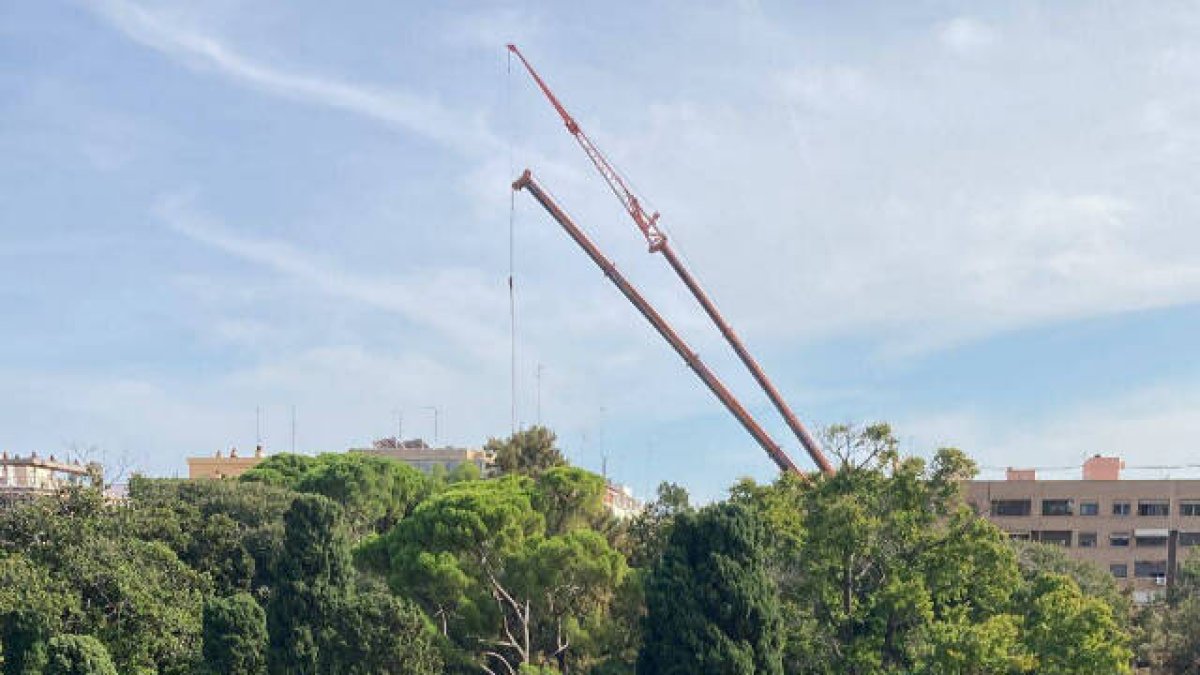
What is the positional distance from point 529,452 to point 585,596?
21.7m

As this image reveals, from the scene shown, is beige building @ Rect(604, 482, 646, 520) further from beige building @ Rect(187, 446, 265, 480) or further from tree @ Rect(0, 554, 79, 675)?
tree @ Rect(0, 554, 79, 675)

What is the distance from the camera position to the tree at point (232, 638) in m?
38.1

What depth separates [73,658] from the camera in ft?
112

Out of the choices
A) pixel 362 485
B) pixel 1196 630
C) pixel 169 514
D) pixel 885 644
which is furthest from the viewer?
pixel 362 485

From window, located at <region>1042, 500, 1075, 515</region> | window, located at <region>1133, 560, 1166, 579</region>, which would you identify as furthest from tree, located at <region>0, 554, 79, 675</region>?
window, located at <region>1133, 560, 1166, 579</region>

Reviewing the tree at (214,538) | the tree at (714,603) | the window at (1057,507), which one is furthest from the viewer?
the window at (1057,507)

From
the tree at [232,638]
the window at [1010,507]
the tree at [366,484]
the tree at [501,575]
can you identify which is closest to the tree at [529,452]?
the tree at [366,484]

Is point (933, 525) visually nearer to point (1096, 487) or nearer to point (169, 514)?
point (169, 514)

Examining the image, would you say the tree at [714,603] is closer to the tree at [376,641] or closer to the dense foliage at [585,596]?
the dense foliage at [585,596]

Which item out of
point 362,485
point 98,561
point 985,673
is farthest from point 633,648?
point 362,485

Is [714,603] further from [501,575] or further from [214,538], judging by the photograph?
[214,538]

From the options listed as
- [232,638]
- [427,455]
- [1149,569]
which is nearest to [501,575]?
[232,638]

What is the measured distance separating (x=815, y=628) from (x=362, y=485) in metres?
38.4

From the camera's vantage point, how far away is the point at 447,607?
4788 cm
